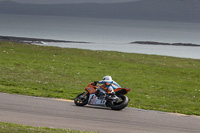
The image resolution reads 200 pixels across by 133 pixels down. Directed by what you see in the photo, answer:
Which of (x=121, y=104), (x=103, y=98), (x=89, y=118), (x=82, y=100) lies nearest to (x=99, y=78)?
(x=82, y=100)

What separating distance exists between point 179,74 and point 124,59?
35.4 feet

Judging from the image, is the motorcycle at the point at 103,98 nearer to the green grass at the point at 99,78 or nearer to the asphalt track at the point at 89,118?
the asphalt track at the point at 89,118

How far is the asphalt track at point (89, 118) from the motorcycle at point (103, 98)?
278 mm

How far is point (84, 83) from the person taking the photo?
27.1 meters

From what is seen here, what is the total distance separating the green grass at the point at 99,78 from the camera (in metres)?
21.9

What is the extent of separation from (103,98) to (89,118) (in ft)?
7.61

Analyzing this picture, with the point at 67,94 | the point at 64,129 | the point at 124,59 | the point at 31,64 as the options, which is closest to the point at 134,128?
the point at 64,129

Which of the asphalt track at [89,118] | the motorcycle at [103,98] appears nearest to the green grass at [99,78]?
the asphalt track at [89,118]

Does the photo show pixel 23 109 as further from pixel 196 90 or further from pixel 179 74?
pixel 179 74

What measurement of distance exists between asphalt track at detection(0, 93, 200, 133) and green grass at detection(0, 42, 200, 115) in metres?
2.08

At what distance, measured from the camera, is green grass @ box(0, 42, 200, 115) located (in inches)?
861

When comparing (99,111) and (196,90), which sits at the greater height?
(196,90)

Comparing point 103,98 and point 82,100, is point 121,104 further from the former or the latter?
point 82,100

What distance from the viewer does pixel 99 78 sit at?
29891 mm
